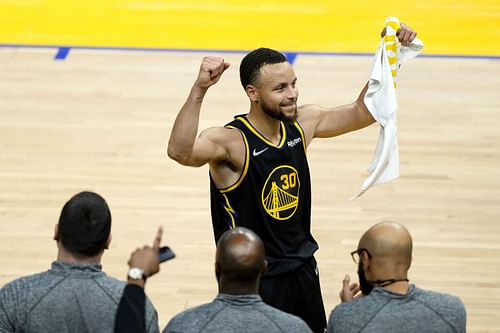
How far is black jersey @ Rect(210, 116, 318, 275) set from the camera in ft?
15.7

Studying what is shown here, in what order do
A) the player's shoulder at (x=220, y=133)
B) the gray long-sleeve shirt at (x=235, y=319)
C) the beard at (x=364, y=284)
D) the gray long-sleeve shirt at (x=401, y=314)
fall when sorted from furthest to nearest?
the player's shoulder at (x=220, y=133) → the beard at (x=364, y=284) → the gray long-sleeve shirt at (x=401, y=314) → the gray long-sleeve shirt at (x=235, y=319)

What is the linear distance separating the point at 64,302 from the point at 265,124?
158 cm

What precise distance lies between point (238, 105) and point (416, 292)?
19.2 ft

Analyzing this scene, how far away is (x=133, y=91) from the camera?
32.1 feet

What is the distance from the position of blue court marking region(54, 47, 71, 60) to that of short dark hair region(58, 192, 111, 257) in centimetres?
705

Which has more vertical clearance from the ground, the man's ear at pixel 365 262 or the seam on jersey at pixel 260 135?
the seam on jersey at pixel 260 135

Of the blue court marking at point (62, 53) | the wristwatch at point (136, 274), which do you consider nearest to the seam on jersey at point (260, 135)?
the wristwatch at point (136, 274)

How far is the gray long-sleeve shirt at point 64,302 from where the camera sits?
366 centimetres

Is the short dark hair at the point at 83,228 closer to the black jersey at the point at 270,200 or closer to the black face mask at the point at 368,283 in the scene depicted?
the black face mask at the point at 368,283

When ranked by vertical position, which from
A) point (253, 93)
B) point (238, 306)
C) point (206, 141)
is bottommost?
point (238, 306)

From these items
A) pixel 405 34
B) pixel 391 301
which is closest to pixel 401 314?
pixel 391 301

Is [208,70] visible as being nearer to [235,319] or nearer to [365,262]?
[365,262]

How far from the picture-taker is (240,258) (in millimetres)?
3592

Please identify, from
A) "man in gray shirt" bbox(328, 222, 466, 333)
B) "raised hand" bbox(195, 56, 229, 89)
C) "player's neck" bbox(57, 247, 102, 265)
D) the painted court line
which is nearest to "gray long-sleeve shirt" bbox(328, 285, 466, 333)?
"man in gray shirt" bbox(328, 222, 466, 333)
